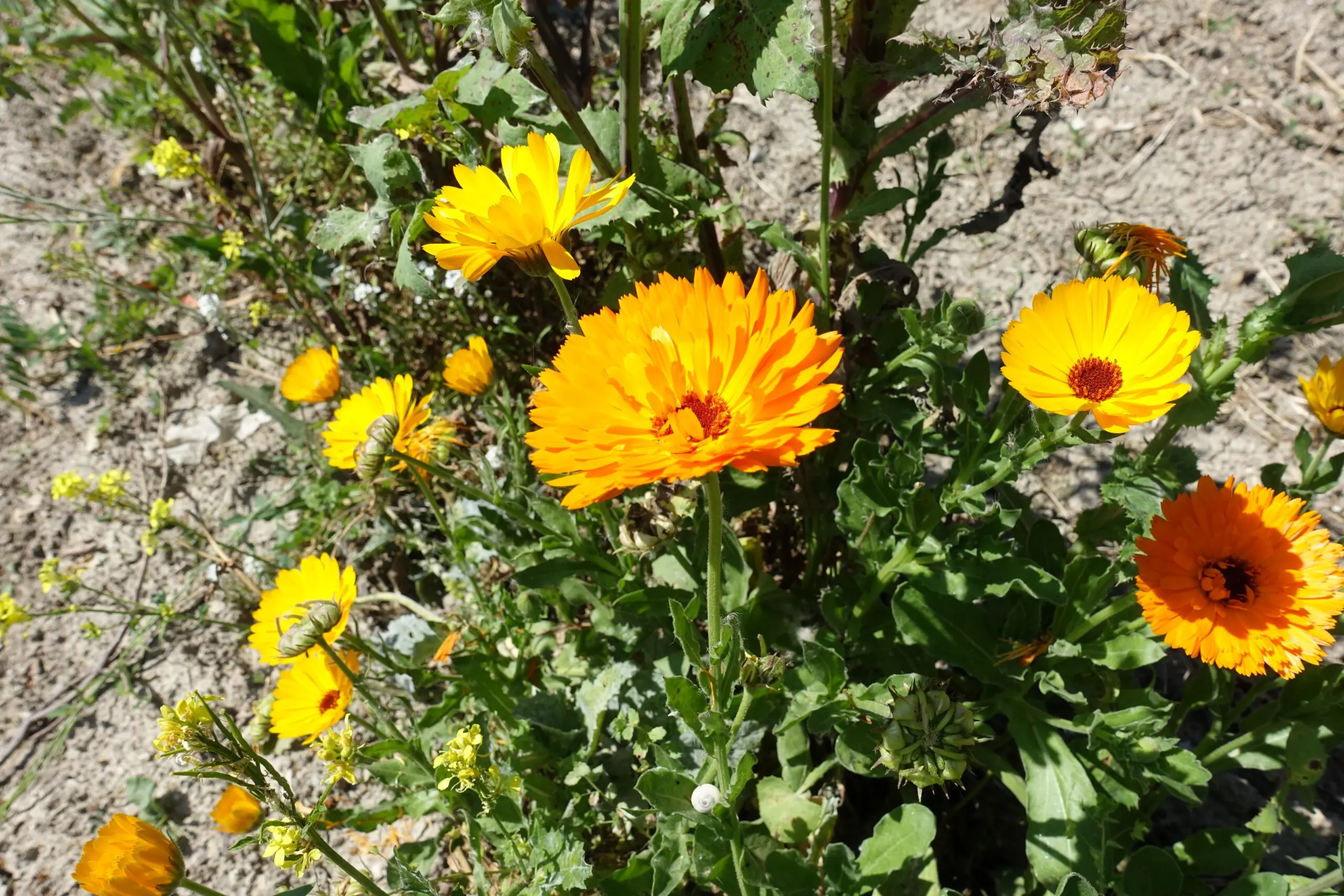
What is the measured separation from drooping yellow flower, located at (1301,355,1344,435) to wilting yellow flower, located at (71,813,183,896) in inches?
91.7

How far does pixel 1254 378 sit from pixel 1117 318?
178 cm

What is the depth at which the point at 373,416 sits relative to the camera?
6.43 feet

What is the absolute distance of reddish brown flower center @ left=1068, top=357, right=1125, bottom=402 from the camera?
1.34 metres

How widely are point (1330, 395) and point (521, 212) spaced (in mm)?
1719

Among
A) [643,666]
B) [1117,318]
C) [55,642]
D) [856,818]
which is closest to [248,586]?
[55,642]

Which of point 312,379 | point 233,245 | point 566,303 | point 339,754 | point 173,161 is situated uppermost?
point 173,161

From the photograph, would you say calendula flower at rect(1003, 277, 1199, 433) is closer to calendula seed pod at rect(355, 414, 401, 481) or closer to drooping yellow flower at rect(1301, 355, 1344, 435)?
drooping yellow flower at rect(1301, 355, 1344, 435)

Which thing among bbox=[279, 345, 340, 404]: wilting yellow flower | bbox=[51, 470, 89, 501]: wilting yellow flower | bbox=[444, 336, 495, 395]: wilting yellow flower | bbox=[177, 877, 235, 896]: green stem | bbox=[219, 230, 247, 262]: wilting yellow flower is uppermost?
bbox=[219, 230, 247, 262]: wilting yellow flower

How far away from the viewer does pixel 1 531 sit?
3018mm

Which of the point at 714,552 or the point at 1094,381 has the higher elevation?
the point at 1094,381

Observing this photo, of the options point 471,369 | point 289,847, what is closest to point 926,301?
point 471,369

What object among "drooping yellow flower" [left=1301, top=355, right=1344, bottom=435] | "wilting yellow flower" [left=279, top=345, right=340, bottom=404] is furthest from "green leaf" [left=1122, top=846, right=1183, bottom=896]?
"wilting yellow flower" [left=279, top=345, right=340, bottom=404]

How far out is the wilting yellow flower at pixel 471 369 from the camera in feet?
6.50

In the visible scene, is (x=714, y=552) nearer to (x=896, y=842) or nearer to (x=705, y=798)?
(x=705, y=798)
